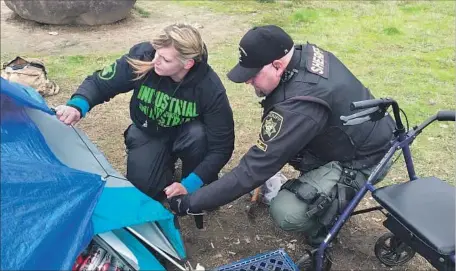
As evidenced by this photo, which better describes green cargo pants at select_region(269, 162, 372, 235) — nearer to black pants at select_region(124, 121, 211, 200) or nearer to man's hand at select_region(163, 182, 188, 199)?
man's hand at select_region(163, 182, 188, 199)

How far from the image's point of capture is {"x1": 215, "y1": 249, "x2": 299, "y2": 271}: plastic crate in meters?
→ 2.72

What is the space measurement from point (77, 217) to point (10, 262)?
0.35 meters

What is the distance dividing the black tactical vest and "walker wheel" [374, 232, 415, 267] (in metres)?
0.50

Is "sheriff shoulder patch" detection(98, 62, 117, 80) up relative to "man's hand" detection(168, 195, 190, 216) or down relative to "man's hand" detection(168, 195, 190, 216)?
up

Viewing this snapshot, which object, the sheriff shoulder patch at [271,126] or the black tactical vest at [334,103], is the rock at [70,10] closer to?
the black tactical vest at [334,103]

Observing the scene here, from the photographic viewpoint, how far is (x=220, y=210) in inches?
145

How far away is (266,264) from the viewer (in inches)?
109

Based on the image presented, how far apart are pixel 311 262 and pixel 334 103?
2.99 ft

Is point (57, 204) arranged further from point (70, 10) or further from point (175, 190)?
point (70, 10)

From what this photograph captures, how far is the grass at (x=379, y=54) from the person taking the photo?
4.68 meters

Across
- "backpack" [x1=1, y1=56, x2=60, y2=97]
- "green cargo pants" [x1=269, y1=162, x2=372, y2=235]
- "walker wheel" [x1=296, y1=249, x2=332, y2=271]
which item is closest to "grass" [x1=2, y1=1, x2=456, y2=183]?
"backpack" [x1=1, y1=56, x2=60, y2=97]

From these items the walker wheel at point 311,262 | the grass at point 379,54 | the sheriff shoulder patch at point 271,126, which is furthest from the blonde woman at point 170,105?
the grass at point 379,54

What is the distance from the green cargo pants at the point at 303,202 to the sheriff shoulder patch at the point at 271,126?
1.75ft

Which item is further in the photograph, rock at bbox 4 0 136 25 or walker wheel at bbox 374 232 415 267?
rock at bbox 4 0 136 25
